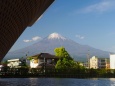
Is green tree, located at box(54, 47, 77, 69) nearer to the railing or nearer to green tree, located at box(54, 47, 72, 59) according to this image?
green tree, located at box(54, 47, 72, 59)

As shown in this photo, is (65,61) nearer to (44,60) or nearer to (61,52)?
(61,52)

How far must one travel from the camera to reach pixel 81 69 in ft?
390

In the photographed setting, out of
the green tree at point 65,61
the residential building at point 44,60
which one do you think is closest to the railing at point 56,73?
the green tree at point 65,61

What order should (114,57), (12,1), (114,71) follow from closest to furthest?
(12,1), (114,71), (114,57)

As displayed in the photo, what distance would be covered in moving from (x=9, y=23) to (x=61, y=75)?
4299 inches

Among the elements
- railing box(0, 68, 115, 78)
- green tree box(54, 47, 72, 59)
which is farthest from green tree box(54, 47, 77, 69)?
railing box(0, 68, 115, 78)

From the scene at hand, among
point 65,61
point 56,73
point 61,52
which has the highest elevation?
point 61,52

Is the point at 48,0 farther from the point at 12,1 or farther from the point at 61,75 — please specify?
the point at 61,75

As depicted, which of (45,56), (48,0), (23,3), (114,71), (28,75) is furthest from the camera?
(45,56)

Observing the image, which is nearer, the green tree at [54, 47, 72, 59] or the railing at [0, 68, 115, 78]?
the green tree at [54, 47, 72, 59]

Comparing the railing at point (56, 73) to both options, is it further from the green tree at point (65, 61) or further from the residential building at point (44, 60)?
the residential building at point (44, 60)

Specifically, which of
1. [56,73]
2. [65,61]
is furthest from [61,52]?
[56,73]

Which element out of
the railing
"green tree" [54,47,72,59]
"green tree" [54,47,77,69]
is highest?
"green tree" [54,47,72,59]

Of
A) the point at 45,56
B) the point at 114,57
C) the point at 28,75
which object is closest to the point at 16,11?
the point at 28,75
